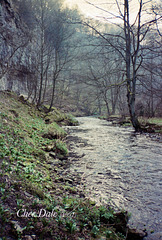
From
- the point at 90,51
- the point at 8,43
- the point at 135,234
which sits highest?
the point at 8,43

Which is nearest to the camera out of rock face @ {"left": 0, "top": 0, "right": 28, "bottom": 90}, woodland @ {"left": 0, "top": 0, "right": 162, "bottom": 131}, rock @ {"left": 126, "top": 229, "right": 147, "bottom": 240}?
rock @ {"left": 126, "top": 229, "right": 147, "bottom": 240}

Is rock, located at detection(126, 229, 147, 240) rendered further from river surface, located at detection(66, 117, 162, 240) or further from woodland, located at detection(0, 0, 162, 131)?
woodland, located at detection(0, 0, 162, 131)

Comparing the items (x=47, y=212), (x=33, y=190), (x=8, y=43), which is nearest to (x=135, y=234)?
(x=47, y=212)

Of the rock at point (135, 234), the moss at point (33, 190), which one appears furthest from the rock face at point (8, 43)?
the rock at point (135, 234)

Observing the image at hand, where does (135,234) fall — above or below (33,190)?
below

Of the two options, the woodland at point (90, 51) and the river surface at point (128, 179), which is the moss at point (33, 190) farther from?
the woodland at point (90, 51)

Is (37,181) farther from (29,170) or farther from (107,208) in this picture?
(107,208)

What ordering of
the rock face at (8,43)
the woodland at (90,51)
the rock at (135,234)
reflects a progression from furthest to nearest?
the rock face at (8,43), the woodland at (90,51), the rock at (135,234)

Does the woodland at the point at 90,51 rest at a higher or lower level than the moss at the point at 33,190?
higher

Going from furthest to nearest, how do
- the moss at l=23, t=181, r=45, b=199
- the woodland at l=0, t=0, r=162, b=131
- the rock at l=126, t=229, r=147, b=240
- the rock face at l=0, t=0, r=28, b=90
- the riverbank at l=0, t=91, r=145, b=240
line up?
1. the rock face at l=0, t=0, r=28, b=90
2. the woodland at l=0, t=0, r=162, b=131
3. the moss at l=23, t=181, r=45, b=199
4. the rock at l=126, t=229, r=147, b=240
5. the riverbank at l=0, t=91, r=145, b=240

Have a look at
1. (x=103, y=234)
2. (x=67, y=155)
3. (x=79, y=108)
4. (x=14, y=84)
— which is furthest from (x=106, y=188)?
(x=79, y=108)

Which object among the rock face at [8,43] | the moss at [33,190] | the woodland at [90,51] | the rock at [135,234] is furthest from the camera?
the rock face at [8,43]

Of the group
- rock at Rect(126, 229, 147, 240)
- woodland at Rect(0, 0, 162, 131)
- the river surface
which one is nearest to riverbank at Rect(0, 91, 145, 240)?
rock at Rect(126, 229, 147, 240)

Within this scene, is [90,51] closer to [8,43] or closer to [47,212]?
[8,43]
